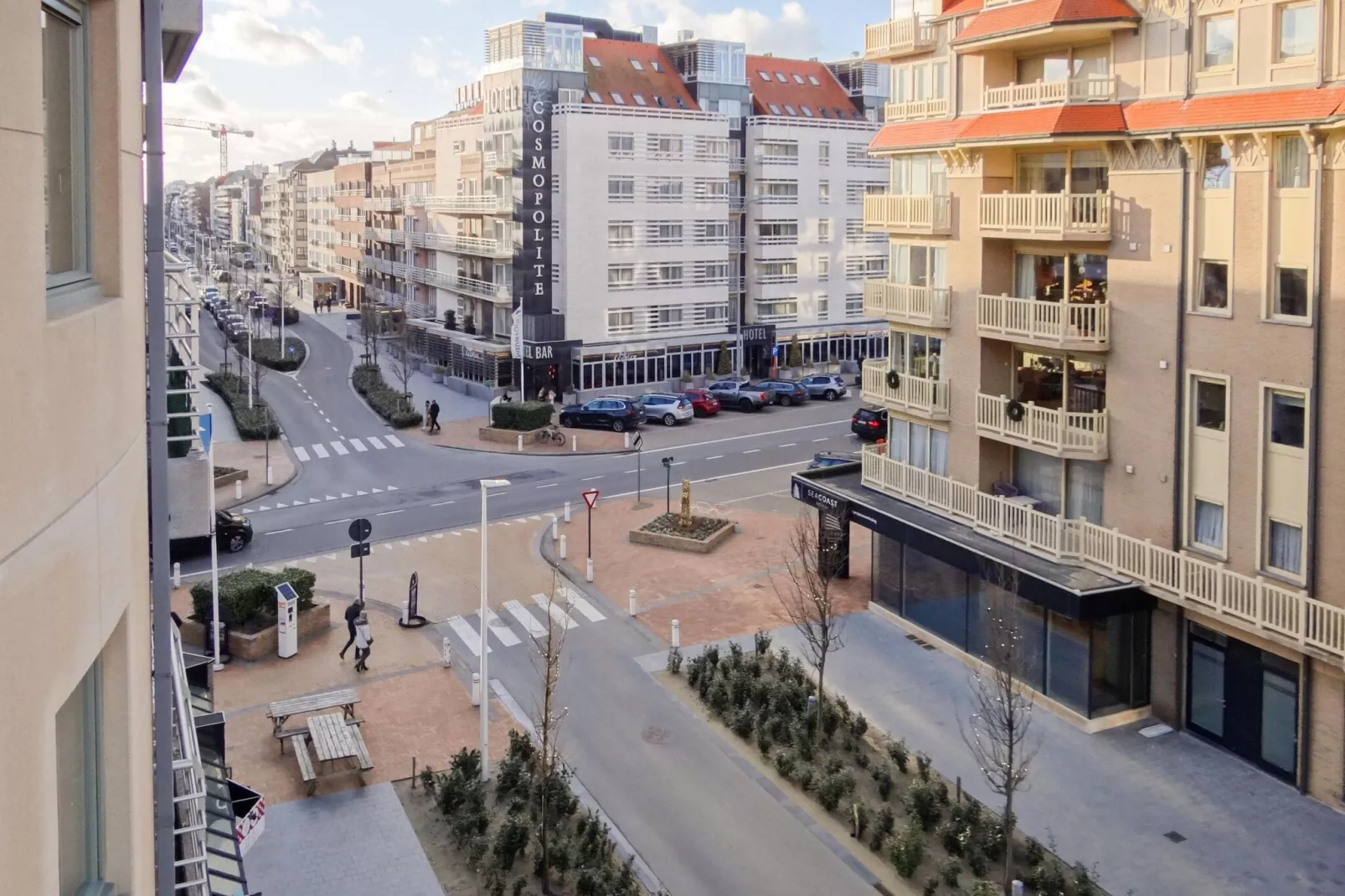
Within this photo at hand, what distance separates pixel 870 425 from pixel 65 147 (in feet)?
147

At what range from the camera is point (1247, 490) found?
20.3m

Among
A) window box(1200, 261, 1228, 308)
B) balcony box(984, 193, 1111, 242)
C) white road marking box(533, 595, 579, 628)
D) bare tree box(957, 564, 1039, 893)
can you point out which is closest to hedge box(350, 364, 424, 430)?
white road marking box(533, 595, 579, 628)

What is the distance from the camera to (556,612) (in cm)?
2930

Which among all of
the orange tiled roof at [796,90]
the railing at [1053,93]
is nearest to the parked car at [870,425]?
the railing at [1053,93]

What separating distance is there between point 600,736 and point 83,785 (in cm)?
1710

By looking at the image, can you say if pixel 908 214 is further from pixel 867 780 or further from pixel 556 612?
pixel 867 780

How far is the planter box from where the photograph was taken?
25531 mm

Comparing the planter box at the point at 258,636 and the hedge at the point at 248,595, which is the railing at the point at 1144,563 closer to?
the planter box at the point at 258,636

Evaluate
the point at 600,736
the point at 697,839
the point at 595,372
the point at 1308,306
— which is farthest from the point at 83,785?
the point at 595,372

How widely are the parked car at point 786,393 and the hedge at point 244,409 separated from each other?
2295 cm

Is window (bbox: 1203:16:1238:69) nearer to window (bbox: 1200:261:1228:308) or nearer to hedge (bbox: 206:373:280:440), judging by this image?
window (bbox: 1200:261:1228:308)

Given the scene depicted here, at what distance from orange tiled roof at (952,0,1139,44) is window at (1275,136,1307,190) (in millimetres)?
4167

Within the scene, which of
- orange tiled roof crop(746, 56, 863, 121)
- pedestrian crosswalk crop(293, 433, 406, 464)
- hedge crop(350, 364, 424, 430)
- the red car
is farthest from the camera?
orange tiled roof crop(746, 56, 863, 121)

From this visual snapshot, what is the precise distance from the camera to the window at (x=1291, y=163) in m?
19.3
